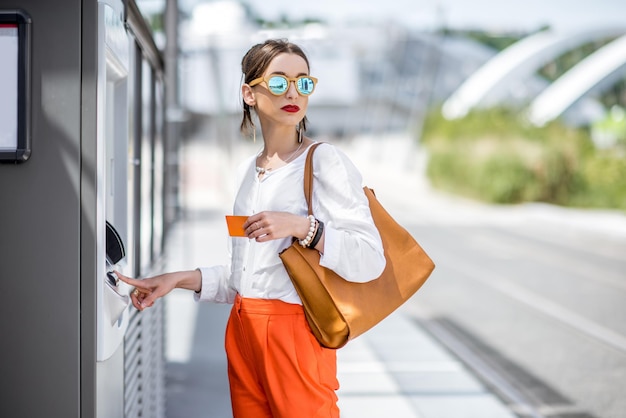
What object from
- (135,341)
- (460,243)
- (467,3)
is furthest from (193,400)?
(467,3)

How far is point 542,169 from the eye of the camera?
2388 centimetres

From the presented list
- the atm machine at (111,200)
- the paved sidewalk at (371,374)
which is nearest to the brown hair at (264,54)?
the atm machine at (111,200)

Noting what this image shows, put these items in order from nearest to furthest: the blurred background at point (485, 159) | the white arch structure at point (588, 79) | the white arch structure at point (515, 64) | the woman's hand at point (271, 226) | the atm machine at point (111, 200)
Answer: the woman's hand at point (271, 226)
the atm machine at point (111, 200)
the blurred background at point (485, 159)
the white arch structure at point (588, 79)
the white arch structure at point (515, 64)

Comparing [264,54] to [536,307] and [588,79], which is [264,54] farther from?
[588,79]

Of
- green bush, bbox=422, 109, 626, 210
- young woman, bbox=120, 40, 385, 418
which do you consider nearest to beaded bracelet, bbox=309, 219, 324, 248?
young woman, bbox=120, 40, 385, 418

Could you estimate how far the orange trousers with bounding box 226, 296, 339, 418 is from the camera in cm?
212

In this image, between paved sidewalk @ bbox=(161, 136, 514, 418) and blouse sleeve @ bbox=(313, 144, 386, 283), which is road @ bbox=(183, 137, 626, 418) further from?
blouse sleeve @ bbox=(313, 144, 386, 283)

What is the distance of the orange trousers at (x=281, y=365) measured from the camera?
2.12 meters

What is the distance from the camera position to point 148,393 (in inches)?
149

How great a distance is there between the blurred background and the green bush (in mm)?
56

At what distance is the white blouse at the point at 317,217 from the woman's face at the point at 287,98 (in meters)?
0.11

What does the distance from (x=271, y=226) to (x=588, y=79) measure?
125 ft

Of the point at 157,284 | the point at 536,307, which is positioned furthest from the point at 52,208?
the point at 536,307

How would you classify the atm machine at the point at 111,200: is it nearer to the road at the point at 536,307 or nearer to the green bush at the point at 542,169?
the road at the point at 536,307
